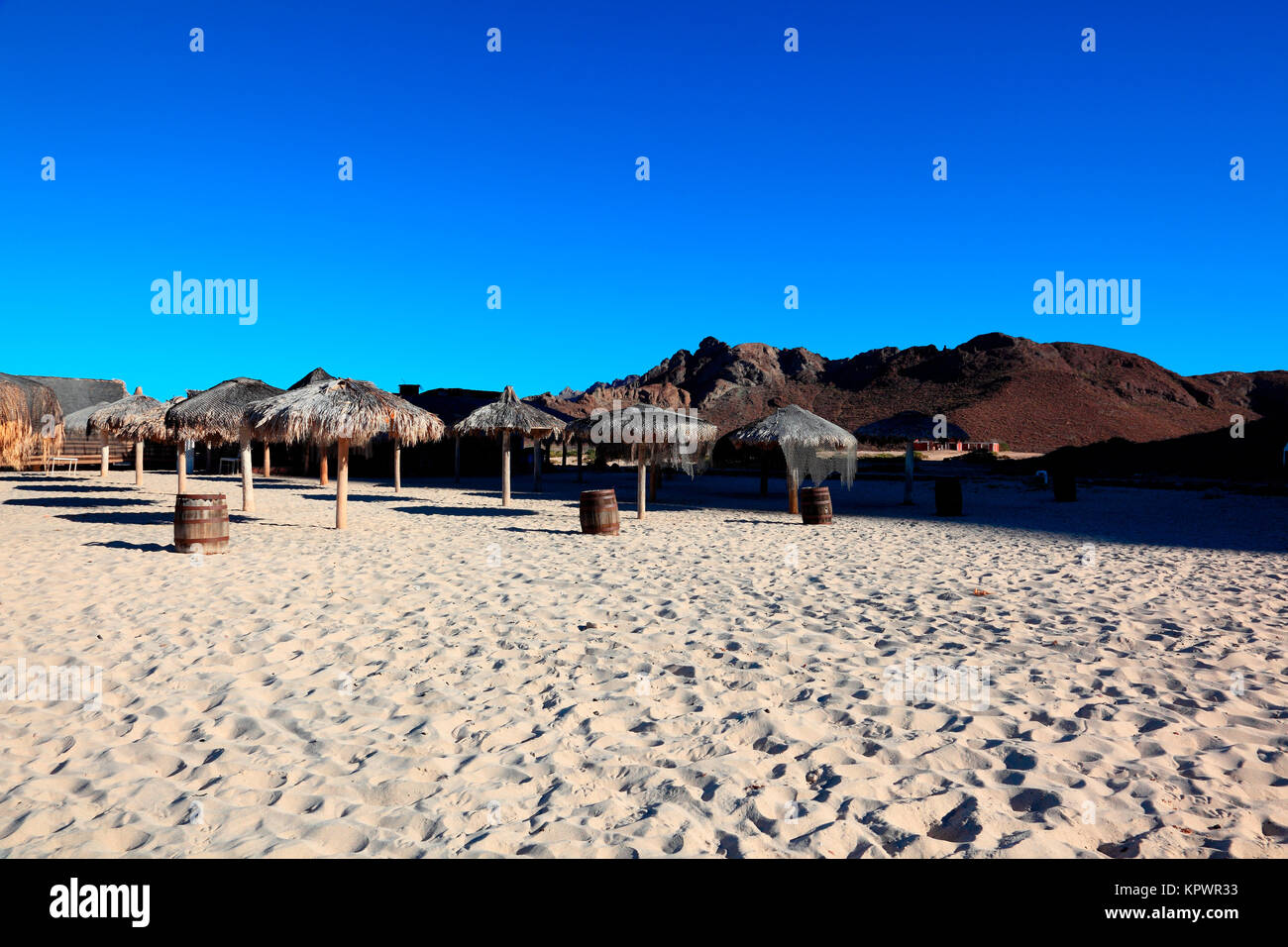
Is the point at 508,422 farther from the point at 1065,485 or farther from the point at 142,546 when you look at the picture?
the point at 1065,485

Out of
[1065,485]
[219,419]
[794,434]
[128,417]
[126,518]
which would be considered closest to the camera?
[126,518]

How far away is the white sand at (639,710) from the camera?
266cm

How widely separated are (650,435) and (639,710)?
34.0ft

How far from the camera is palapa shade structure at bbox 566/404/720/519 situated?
45.8 ft

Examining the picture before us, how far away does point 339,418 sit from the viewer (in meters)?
11.4

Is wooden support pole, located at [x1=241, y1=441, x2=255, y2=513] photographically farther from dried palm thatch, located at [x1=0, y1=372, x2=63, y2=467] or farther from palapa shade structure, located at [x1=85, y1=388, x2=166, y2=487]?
dried palm thatch, located at [x1=0, y1=372, x2=63, y2=467]

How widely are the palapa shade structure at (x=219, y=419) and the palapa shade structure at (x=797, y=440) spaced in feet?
33.2

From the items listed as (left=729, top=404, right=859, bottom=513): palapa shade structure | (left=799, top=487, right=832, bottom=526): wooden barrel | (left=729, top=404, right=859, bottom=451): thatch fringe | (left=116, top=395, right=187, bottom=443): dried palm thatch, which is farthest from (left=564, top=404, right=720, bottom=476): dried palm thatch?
(left=116, top=395, right=187, bottom=443): dried palm thatch

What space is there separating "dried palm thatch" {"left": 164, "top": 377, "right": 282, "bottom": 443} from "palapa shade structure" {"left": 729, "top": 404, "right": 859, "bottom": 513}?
1029cm

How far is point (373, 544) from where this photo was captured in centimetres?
973

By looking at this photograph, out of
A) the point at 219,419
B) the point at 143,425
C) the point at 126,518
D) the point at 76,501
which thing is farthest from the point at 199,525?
the point at 143,425
